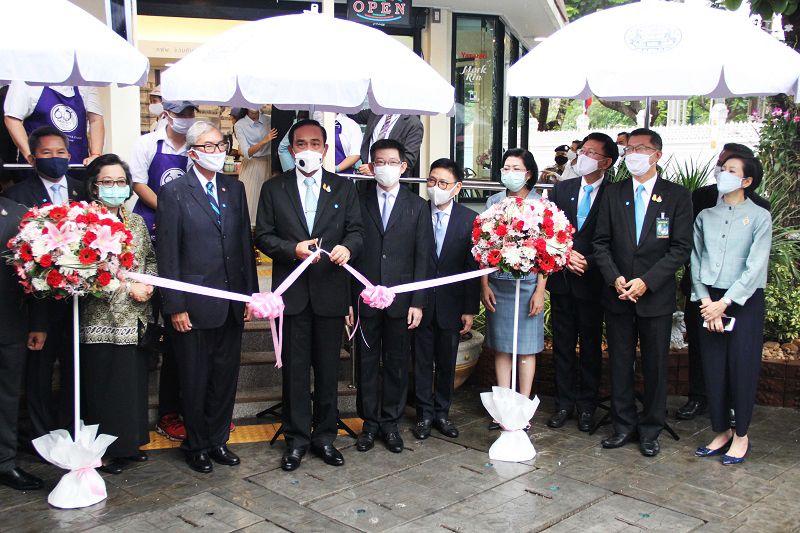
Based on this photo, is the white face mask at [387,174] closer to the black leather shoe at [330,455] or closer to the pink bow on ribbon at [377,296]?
the pink bow on ribbon at [377,296]

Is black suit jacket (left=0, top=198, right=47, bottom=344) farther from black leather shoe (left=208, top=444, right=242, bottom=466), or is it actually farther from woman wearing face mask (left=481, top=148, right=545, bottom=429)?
woman wearing face mask (left=481, top=148, right=545, bottom=429)

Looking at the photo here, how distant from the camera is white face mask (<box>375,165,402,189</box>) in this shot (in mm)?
5715

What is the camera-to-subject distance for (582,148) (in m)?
6.27

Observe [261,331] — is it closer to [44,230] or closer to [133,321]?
Answer: [133,321]

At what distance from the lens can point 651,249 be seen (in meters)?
5.79

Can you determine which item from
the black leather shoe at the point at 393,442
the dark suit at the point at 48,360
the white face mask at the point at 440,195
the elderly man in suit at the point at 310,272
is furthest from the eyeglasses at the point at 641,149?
the dark suit at the point at 48,360

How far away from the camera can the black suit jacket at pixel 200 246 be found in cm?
521

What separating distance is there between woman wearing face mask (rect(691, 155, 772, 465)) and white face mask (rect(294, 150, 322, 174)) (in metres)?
2.74

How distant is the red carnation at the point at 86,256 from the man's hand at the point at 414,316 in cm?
224

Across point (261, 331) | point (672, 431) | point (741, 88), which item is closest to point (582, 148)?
point (741, 88)

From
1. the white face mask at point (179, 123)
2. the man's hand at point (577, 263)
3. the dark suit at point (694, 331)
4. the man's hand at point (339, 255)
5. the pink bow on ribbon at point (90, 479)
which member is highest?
the white face mask at point (179, 123)

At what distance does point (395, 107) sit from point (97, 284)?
2091mm

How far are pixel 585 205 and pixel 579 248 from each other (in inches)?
13.4

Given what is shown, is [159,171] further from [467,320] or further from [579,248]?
[579,248]
